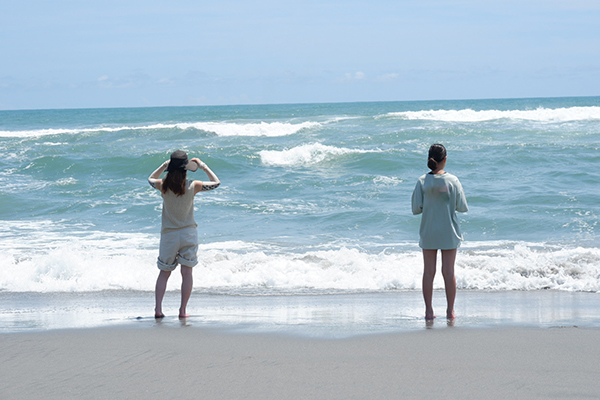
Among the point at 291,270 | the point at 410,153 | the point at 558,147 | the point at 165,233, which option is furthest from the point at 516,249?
the point at 558,147

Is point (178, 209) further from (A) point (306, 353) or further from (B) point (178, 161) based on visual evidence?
(A) point (306, 353)

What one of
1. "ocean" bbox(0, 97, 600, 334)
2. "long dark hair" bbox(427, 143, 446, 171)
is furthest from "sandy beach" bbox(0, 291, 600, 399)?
"ocean" bbox(0, 97, 600, 334)

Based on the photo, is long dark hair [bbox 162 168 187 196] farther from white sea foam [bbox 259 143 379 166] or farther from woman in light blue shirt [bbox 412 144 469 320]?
white sea foam [bbox 259 143 379 166]

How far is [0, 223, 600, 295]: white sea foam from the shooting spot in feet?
22.7

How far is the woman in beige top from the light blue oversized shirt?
5.78 feet

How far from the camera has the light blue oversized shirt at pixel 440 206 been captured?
470 cm

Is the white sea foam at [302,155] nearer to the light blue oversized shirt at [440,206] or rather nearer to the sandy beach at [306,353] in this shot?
the sandy beach at [306,353]

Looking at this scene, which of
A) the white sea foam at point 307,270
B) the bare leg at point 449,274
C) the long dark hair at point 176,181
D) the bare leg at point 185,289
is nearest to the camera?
the bare leg at point 449,274

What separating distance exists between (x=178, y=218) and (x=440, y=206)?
2.23 m

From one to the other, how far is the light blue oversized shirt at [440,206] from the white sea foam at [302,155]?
48.3 feet

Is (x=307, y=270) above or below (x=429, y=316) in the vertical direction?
below

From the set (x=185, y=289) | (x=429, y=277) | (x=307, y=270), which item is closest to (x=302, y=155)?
(x=307, y=270)

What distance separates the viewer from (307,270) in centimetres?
771

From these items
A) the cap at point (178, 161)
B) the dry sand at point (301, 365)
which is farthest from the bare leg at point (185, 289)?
the cap at point (178, 161)
